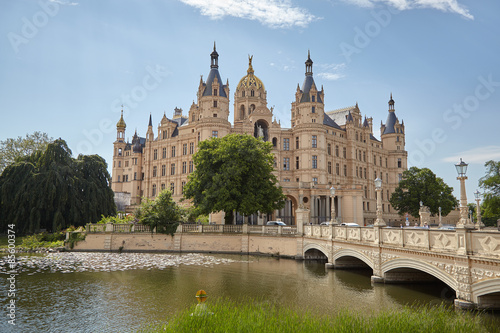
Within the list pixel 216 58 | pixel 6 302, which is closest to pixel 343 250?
pixel 6 302

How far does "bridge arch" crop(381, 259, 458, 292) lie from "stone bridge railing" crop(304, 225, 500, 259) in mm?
687

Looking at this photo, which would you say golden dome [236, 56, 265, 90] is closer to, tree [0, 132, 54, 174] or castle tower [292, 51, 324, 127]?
castle tower [292, 51, 324, 127]

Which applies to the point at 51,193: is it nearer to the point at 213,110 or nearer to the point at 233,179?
the point at 233,179

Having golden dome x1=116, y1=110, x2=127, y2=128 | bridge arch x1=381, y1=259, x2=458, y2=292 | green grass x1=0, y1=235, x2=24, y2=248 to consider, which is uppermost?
golden dome x1=116, y1=110, x2=127, y2=128

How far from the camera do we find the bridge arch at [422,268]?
1469cm

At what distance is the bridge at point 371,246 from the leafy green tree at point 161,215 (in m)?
0.76

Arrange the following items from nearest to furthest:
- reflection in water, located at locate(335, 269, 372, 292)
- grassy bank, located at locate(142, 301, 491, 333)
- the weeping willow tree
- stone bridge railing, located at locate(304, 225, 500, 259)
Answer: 1. grassy bank, located at locate(142, 301, 491, 333)
2. stone bridge railing, located at locate(304, 225, 500, 259)
3. reflection in water, located at locate(335, 269, 372, 292)
4. the weeping willow tree

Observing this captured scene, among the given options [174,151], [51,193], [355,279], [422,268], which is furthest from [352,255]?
[174,151]

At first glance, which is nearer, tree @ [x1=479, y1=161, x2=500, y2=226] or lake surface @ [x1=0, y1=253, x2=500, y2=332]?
lake surface @ [x1=0, y1=253, x2=500, y2=332]

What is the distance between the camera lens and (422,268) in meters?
16.2

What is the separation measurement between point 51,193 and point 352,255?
32596 millimetres

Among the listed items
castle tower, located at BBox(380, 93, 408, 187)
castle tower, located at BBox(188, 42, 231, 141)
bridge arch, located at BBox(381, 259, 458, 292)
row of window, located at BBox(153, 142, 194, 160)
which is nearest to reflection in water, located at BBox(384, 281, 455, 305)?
bridge arch, located at BBox(381, 259, 458, 292)

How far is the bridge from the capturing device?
1341 cm

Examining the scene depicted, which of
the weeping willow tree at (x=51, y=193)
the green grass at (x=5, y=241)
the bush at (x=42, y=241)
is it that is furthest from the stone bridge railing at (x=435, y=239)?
the green grass at (x=5, y=241)
